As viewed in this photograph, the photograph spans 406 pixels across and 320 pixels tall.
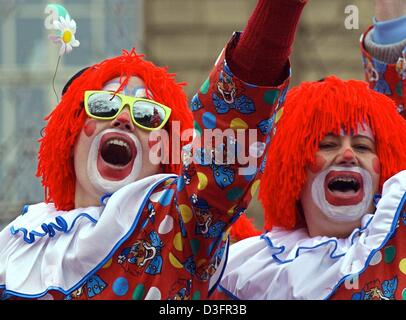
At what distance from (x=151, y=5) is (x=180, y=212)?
13.4 feet

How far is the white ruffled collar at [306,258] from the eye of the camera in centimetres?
320

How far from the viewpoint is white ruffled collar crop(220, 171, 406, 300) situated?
3.20 m

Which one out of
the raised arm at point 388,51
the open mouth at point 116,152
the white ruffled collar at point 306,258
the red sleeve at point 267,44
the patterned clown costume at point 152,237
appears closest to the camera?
the red sleeve at point 267,44

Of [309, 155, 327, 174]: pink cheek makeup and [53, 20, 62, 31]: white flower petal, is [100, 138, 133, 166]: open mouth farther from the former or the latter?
[309, 155, 327, 174]: pink cheek makeup

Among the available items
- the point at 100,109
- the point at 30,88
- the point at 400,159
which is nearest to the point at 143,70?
the point at 100,109

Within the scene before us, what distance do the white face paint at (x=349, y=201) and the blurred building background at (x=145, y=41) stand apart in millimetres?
3435

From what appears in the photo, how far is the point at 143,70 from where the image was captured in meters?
3.43

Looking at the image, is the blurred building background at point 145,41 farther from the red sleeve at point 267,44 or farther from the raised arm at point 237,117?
the red sleeve at point 267,44

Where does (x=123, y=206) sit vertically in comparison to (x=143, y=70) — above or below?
below

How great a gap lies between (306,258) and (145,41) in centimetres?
379

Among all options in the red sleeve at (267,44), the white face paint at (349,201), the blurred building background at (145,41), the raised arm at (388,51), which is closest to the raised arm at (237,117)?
the red sleeve at (267,44)

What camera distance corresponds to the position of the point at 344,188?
3354 mm
